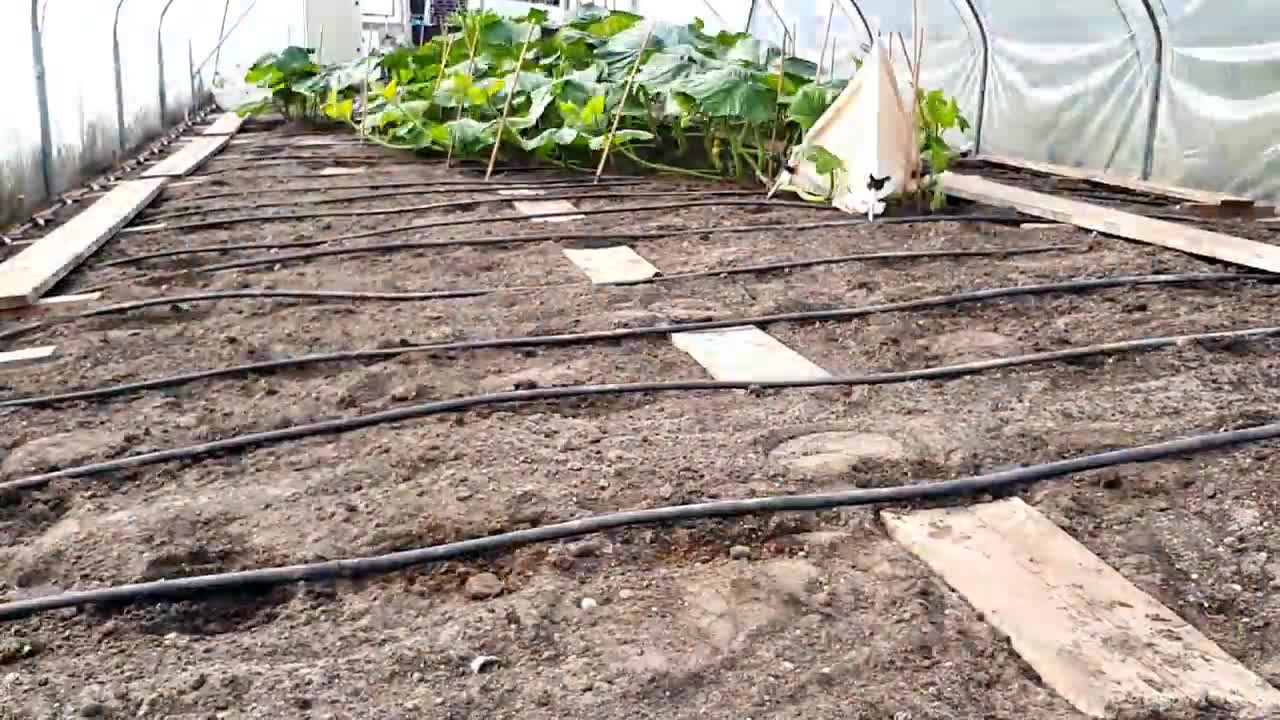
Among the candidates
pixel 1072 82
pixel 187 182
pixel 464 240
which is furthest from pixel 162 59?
pixel 1072 82

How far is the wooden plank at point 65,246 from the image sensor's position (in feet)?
9.66

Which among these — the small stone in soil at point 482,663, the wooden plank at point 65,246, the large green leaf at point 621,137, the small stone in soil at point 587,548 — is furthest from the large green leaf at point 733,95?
the small stone in soil at point 482,663

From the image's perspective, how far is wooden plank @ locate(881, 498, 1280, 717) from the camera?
1.21m

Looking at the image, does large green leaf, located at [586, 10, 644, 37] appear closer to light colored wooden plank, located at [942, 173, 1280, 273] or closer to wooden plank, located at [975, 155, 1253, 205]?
wooden plank, located at [975, 155, 1253, 205]

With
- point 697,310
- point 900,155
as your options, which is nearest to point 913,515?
point 697,310

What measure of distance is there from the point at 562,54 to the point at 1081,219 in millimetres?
3381

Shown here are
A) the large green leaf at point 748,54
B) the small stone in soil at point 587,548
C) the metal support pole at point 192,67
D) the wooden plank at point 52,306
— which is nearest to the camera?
the small stone in soil at point 587,548

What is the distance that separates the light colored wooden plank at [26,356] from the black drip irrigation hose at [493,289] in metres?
0.26

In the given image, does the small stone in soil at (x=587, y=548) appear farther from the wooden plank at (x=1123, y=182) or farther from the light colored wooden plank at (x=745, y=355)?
the wooden plank at (x=1123, y=182)

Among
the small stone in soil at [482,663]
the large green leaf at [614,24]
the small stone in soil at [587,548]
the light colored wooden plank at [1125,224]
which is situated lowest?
the small stone in soil at [482,663]

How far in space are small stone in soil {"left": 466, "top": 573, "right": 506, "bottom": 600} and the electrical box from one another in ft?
32.2

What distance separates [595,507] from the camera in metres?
1.67

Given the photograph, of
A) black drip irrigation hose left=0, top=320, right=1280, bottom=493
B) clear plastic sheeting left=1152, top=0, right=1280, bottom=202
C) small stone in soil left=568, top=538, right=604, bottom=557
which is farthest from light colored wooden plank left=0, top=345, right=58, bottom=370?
clear plastic sheeting left=1152, top=0, right=1280, bottom=202

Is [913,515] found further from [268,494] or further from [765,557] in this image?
[268,494]
